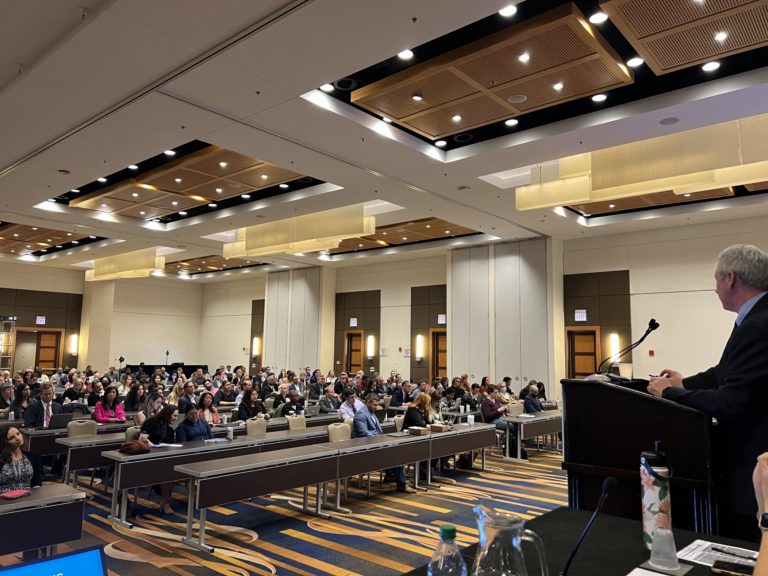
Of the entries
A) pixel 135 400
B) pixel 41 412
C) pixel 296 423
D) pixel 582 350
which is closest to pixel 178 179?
pixel 135 400

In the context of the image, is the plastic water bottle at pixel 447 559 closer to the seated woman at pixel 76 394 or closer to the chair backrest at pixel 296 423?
the chair backrest at pixel 296 423

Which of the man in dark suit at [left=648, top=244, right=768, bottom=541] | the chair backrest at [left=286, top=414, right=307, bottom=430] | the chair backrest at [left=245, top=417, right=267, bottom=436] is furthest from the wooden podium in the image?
the chair backrest at [left=286, top=414, right=307, bottom=430]

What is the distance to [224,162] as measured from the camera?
9.73 m

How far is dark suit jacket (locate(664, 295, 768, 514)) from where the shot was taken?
167 cm

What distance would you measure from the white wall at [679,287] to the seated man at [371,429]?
343 inches

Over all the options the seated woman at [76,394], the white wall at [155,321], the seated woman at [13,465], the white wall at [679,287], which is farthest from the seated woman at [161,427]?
the white wall at [155,321]

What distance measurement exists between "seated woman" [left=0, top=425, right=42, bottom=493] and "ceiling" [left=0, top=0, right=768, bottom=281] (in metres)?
3.86

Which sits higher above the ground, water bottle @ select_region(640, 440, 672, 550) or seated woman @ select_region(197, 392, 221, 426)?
water bottle @ select_region(640, 440, 672, 550)

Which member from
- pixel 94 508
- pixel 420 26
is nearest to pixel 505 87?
pixel 420 26

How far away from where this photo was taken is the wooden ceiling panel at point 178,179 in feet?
33.7

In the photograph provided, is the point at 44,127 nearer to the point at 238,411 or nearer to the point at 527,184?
the point at 238,411

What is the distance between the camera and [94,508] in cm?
660

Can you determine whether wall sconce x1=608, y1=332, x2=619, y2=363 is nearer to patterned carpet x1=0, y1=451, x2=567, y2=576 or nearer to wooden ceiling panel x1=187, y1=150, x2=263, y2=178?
patterned carpet x1=0, y1=451, x2=567, y2=576

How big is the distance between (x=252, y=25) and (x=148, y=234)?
37.8 feet
